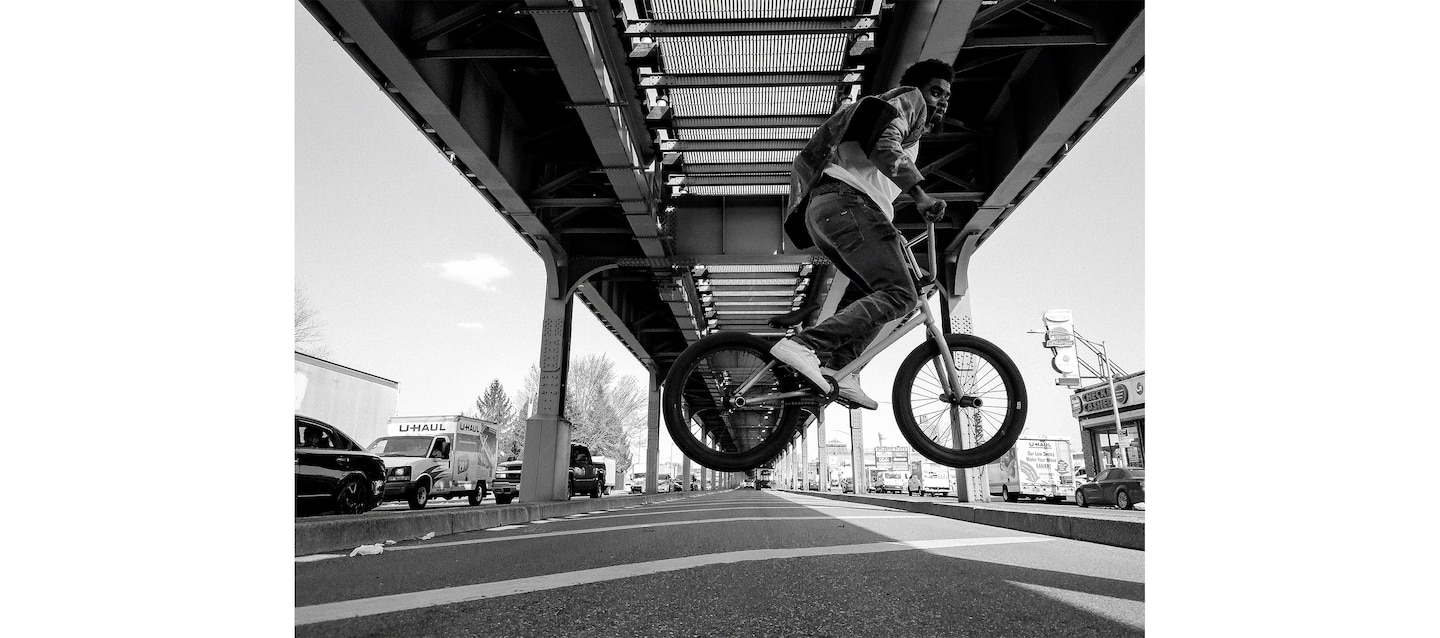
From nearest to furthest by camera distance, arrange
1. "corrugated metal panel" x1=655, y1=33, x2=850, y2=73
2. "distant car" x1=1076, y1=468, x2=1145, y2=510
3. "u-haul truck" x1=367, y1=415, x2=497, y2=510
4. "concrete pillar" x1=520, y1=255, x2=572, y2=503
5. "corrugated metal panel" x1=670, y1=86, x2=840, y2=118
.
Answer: "corrugated metal panel" x1=655, y1=33, x2=850, y2=73 < "corrugated metal panel" x1=670, y1=86, x2=840, y2=118 < "concrete pillar" x1=520, y1=255, x2=572, y2=503 < "u-haul truck" x1=367, y1=415, x2=497, y2=510 < "distant car" x1=1076, y1=468, x2=1145, y2=510

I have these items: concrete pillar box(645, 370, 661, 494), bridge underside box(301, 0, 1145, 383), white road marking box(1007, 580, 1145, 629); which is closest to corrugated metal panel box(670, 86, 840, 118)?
bridge underside box(301, 0, 1145, 383)

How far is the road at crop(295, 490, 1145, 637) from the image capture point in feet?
6.04

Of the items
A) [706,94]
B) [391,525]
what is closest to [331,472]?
[391,525]

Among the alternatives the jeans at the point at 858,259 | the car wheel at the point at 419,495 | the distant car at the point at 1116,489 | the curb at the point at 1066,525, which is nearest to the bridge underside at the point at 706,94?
the jeans at the point at 858,259

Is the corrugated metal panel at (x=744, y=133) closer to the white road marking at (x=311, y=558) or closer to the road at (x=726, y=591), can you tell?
the road at (x=726, y=591)

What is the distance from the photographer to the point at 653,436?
24375 mm

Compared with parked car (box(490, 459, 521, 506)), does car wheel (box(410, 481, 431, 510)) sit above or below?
above

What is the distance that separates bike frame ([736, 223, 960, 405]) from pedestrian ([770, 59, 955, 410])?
0.60 ft

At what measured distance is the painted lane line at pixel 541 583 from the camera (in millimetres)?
1995

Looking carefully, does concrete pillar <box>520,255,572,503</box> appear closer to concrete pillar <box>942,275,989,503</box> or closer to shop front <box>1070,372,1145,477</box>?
concrete pillar <box>942,275,989,503</box>

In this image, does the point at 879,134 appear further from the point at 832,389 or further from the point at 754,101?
the point at 754,101

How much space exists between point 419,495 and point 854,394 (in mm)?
13067

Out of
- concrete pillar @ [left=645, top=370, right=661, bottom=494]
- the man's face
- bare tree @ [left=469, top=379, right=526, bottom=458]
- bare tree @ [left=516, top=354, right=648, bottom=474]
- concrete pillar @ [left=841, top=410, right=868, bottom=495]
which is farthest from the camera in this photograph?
bare tree @ [left=469, top=379, right=526, bottom=458]

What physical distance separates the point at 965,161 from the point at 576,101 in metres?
5.35
